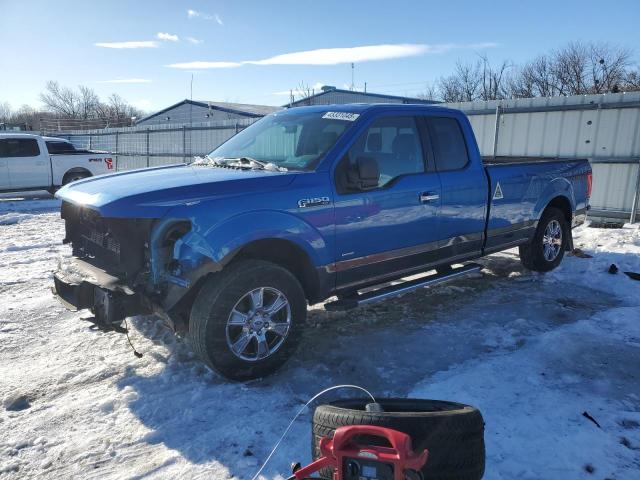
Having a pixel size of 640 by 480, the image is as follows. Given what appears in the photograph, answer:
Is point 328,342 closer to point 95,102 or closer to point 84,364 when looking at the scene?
point 84,364

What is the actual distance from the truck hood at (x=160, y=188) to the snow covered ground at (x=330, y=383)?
51.7 inches

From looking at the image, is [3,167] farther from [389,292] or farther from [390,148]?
[389,292]

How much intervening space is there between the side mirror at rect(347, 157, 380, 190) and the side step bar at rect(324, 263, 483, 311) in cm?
94

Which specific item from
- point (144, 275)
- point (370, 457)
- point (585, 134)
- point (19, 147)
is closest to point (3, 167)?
point (19, 147)

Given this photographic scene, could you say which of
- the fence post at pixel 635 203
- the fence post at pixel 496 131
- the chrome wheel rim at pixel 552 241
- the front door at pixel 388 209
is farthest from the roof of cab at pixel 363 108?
the fence post at pixel 496 131

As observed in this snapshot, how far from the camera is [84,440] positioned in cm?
299

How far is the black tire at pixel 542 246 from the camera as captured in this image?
6457 mm

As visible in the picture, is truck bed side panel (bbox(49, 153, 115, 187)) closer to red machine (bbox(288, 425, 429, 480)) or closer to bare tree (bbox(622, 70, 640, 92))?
red machine (bbox(288, 425, 429, 480))

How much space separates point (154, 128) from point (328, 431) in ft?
67.0

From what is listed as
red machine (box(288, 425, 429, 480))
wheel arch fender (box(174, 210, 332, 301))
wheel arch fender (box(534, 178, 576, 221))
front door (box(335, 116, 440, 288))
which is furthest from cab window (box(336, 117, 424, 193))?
red machine (box(288, 425, 429, 480))

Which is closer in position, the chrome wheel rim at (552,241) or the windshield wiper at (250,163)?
the windshield wiper at (250,163)

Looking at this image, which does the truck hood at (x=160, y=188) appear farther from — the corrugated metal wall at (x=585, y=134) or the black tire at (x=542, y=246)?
the corrugated metal wall at (x=585, y=134)

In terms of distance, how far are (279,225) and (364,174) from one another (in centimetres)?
83

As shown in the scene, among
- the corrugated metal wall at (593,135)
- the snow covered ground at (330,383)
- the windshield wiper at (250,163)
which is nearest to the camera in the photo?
the snow covered ground at (330,383)
